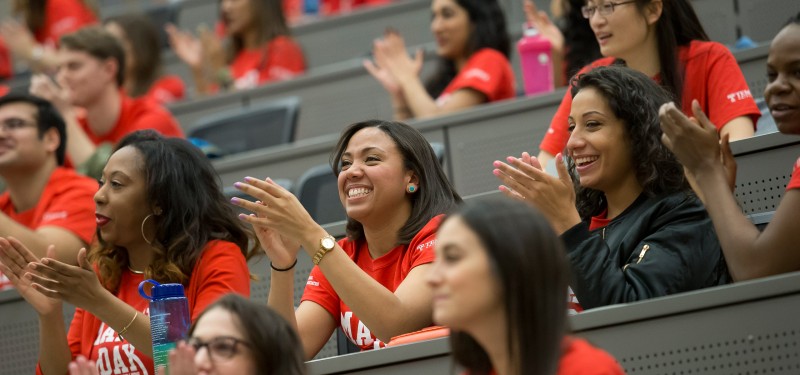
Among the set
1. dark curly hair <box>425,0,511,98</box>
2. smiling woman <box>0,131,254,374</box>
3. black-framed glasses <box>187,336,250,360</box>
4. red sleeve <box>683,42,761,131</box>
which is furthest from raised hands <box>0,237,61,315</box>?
dark curly hair <box>425,0,511,98</box>

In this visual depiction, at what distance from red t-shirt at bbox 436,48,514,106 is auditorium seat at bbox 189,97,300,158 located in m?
0.70

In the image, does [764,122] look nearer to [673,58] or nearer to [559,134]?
[673,58]

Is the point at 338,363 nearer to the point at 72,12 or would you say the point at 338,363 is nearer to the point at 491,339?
the point at 491,339

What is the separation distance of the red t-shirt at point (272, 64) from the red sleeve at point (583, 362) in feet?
14.8

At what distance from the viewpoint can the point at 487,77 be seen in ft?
16.4

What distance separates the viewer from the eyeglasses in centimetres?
443

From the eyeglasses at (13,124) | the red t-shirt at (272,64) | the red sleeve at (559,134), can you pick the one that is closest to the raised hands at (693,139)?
the red sleeve at (559,134)

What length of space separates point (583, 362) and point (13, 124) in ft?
10.2

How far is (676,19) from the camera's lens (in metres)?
3.73

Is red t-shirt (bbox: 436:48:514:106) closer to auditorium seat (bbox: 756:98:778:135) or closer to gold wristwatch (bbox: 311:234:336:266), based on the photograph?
auditorium seat (bbox: 756:98:778:135)

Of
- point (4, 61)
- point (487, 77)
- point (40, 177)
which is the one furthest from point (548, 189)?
point (4, 61)

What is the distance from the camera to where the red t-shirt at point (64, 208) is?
4164mm

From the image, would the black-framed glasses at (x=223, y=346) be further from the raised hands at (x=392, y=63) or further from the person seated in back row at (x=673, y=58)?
the raised hands at (x=392, y=63)

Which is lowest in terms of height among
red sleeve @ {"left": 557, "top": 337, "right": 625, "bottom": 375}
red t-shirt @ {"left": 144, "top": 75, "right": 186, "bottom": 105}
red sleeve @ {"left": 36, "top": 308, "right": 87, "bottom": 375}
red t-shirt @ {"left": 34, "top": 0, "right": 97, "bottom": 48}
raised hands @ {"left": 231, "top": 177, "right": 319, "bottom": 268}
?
red sleeve @ {"left": 557, "top": 337, "right": 625, "bottom": 375}
